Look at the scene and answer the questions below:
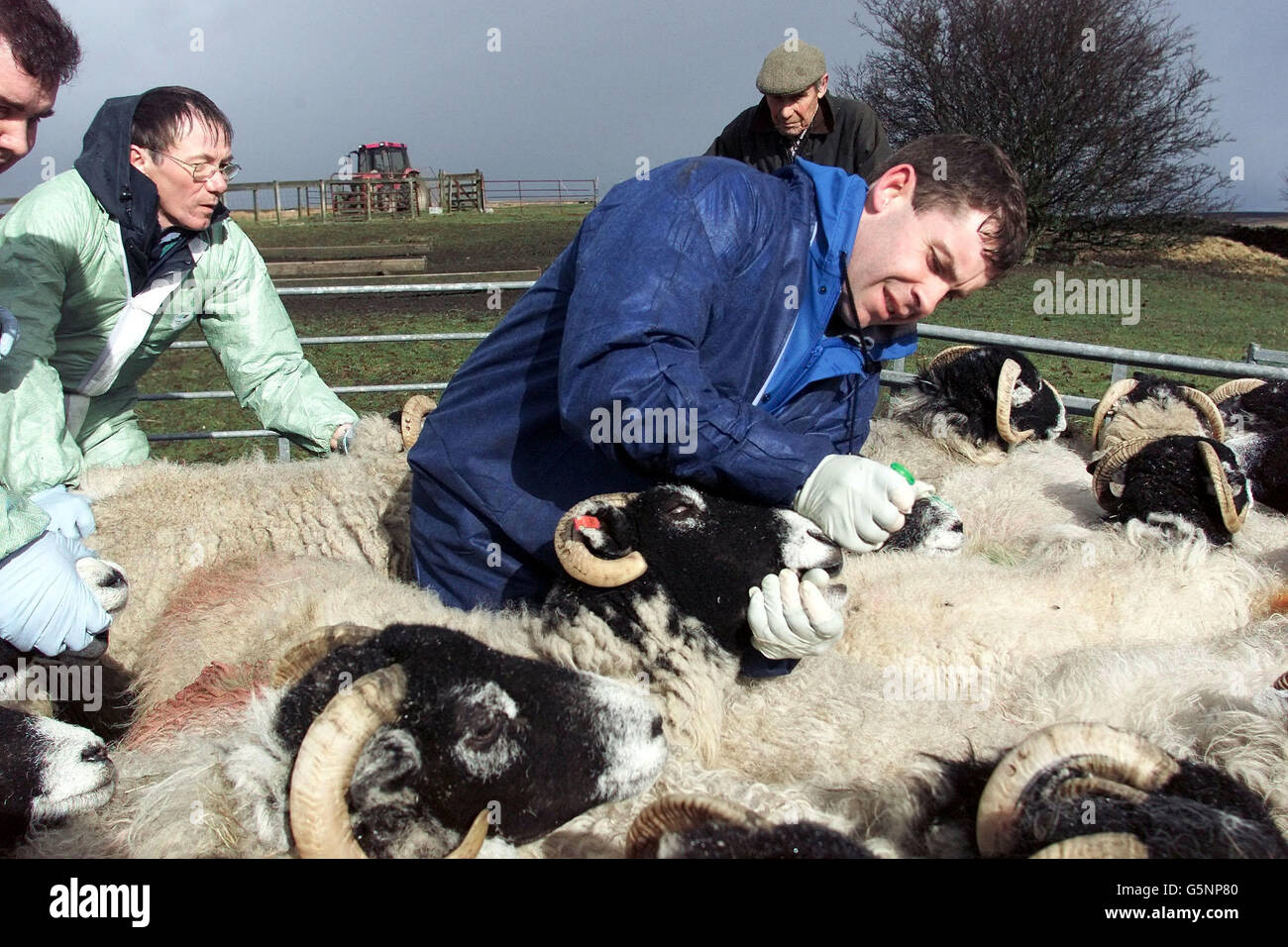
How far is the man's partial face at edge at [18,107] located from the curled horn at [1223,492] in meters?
4.49

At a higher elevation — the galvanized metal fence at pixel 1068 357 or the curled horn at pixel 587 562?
the galvanized metal fence at pixel 1068 357

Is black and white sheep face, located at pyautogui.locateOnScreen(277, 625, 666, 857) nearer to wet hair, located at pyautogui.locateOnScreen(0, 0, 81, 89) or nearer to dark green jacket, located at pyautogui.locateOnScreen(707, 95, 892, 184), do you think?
wet hair, located at pyautogui.locateOnScreen(0, 0, 81, 89)

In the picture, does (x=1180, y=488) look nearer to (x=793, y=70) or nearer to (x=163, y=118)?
(x=793, y=70)

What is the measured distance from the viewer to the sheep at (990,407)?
212 inches

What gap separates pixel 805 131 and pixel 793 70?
0.49 meters

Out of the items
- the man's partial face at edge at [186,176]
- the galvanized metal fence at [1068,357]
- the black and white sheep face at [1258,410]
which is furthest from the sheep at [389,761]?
the black and white sheep face at [1258,410]

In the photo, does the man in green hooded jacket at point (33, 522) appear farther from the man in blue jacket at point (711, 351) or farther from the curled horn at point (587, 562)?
the curled horn at point (587, 562)

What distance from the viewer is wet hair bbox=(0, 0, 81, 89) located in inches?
107

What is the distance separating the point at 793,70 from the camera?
5.93 m

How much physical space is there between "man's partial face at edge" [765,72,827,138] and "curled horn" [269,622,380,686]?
4.84 metres

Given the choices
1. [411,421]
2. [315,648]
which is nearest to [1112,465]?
[411,421]

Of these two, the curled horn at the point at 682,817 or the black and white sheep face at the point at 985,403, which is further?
the black and white sheep face at the point at 985,403

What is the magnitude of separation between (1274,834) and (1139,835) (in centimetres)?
32
